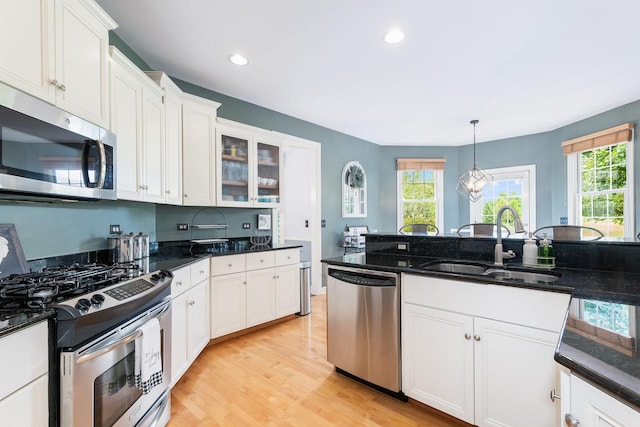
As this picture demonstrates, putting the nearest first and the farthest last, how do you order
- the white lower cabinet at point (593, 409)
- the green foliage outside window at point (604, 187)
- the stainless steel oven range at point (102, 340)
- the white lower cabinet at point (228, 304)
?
the white lower cabinet at point (593, 409)
the stainless steel oven range at point (102, 340)
the white lower cabinet at point (228, 304)
the green foliage outside window at point (604, 187)

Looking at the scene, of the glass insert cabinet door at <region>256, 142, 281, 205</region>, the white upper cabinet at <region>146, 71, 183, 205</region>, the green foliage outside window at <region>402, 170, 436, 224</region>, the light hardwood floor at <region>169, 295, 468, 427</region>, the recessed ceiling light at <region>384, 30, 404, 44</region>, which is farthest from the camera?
the green foliage outside window at <region>402, 170, 436, 224</region>

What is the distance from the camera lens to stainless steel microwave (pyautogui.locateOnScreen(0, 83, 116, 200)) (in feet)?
3.78

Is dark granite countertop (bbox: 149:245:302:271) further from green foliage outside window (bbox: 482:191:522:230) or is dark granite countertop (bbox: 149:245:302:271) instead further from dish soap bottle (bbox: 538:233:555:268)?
green foliage outside window (bbox: 482:191:522:230)

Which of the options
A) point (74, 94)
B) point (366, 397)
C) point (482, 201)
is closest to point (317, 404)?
point (366, 397)

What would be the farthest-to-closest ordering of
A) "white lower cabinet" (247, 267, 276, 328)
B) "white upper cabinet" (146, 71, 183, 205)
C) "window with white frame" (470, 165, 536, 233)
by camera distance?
"window with white frame" (470, 165, 536, 233)
"white lower cabinet" (247, 267, 276, 328)
"white upper cabinet" (146, 71, 183, 205)

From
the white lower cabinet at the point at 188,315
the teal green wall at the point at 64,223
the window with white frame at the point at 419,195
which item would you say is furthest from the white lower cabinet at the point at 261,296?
the window with white frame at the point at 419,195

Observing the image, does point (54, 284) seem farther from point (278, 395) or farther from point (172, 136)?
point (172, 136)

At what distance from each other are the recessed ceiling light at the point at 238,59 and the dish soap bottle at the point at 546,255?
2803 mm

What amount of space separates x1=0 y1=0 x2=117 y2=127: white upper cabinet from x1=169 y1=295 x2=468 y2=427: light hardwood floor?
6.30ft

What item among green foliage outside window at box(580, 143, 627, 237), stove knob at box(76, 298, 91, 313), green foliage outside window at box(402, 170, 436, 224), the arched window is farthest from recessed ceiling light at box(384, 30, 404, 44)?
green foliage outside window at box(402, 170, 436, 224)

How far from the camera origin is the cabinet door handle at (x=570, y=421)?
0.71 meters

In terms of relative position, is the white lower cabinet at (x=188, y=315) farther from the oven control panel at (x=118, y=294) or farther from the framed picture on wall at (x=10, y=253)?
the framed picture on wall at (x=10, y=253)

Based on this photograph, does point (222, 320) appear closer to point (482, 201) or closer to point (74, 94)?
point (74, 94)

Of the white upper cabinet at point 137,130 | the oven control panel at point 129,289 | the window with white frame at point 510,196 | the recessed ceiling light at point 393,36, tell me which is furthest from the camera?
the window with white frame at point 510,196
